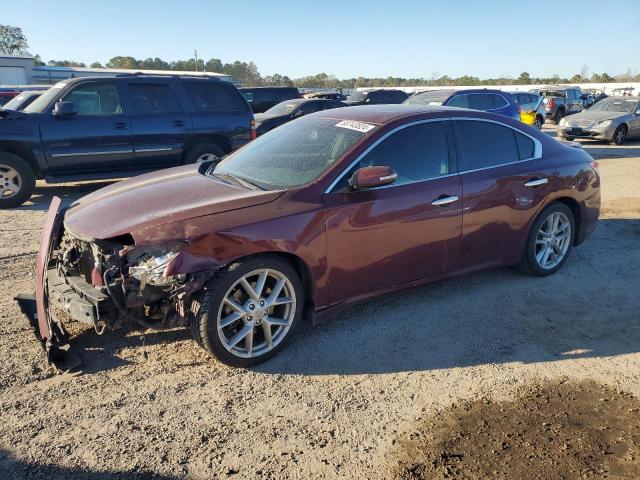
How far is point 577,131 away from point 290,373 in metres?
16.6

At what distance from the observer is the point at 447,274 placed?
443 centimetres

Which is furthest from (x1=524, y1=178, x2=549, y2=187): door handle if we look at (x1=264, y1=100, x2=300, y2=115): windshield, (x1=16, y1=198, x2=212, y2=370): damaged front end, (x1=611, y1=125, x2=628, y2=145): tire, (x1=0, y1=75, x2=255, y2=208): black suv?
(x1=611, y1=125, x2=628, y2=145): tire

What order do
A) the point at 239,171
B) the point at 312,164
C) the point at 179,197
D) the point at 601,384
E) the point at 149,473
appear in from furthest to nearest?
the point at 239,171, the point at 312,164, the point at 179,197, the point at 601,384, the point at 149,473

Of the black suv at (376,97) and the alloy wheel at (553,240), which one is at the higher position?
the black suv at (376,97)

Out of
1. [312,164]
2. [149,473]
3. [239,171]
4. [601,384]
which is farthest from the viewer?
[239,171]

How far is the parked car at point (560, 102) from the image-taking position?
25.6 metres

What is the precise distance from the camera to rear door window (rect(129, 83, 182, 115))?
8.77 m

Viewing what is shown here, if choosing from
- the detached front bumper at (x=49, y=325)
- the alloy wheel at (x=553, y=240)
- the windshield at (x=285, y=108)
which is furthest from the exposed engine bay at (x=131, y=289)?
Answer: the windshield at (x=285, y=108)

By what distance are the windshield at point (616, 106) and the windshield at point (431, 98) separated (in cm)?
761

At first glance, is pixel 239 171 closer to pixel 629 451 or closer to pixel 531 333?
pixel 531 333

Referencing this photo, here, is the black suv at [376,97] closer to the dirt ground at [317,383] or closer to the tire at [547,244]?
the tire at [547,244]

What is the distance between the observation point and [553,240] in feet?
17.1

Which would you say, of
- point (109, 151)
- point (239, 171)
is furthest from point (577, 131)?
point (239, 171)

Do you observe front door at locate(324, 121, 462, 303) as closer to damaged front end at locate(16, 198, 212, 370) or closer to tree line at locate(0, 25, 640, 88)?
damaged front end at locate(16, 198, 212, 370)
